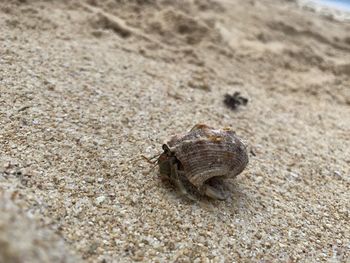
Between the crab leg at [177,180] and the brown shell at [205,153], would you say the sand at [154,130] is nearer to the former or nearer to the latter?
the crab leg at [177,180]

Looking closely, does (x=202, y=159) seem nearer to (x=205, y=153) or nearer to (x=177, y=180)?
(x=205, y=153)

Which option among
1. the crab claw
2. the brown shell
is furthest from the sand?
the brown shell

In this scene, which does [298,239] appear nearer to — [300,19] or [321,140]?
[321,140]

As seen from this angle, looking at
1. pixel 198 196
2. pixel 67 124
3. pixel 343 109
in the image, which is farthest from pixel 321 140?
pixel 67 124

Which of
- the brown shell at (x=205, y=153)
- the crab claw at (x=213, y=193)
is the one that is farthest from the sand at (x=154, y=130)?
the brown shell at (x=205, y=153)

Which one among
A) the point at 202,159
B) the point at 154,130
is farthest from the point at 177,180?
the point at 154,130

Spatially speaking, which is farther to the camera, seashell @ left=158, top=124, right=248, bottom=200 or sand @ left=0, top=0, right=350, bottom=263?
seashell @ left=158, top=124, right=248, bottom=200

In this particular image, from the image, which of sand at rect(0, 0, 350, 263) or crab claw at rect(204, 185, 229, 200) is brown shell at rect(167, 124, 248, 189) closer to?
crab claw at rect(204, 185, 229, 200)
